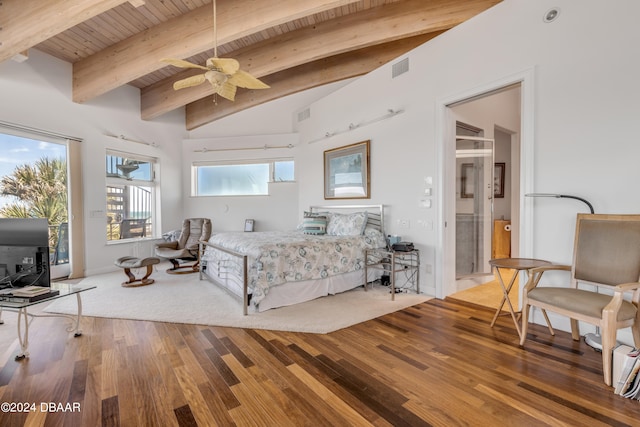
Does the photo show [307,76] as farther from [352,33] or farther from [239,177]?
[239,177]

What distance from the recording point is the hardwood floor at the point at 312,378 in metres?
1.62

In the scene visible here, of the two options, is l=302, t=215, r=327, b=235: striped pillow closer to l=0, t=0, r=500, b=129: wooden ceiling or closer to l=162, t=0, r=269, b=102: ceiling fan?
l=162, t=0, r=269, b=102: ceiling fan

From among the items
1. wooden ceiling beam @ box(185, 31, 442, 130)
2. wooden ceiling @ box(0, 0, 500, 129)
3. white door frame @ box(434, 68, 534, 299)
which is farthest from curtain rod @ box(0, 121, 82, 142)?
white door frame @ box(434, 68, 534, 299)

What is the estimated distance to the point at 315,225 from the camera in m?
4.67

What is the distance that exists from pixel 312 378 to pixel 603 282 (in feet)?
7.98

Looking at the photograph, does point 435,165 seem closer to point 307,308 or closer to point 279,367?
point 307,308

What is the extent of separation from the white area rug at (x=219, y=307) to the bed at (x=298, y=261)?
0.14 metres

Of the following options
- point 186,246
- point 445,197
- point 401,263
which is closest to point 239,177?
point 186,246

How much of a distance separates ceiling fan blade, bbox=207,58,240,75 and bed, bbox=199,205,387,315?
1.92m

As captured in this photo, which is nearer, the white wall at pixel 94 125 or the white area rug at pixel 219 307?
the white area rug at pixel 219 307

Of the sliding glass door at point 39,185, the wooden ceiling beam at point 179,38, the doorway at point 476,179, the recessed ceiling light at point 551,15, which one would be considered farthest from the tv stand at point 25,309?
the recessed ceiling light at point 551,15

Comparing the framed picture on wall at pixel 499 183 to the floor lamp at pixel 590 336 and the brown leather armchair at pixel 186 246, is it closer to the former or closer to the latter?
the floor lamp at pixel 590 336

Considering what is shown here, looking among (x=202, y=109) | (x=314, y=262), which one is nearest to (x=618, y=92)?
(x=314, y=262)

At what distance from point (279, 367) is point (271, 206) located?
4.77 m
